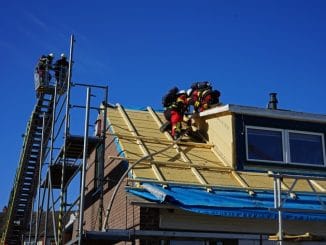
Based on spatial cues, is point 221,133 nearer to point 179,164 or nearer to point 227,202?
point 179,164

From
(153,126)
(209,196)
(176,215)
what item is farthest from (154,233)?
(153,126)

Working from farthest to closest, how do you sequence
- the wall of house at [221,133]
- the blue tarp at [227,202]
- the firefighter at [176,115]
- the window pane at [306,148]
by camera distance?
the firefighter at [176,115] < the window pane at [306,148] < the wall of house at [221,133] < the blue tarp at [227,202]

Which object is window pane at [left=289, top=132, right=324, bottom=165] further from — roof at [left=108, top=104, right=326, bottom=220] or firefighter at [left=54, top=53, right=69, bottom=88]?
firefighter at [left=54, top=53, right=69, bottom=88]

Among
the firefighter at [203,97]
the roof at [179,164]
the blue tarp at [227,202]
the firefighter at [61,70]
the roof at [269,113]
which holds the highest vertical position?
the firefighter at [61,70]

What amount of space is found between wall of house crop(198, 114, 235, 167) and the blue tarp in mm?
1608

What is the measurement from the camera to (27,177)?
60.3ft

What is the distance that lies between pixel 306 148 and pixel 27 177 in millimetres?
9214

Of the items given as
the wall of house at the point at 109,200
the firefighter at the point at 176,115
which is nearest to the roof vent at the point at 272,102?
the firefighter at the point at 176,115

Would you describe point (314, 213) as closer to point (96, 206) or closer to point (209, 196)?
point (209, 196)

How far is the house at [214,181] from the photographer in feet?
35.2

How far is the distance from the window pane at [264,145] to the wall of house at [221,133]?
51 cm

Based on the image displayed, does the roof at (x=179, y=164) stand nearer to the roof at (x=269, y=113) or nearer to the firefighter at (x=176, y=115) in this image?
the roof at (x=269, y=113)

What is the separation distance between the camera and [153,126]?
1509 centimetres

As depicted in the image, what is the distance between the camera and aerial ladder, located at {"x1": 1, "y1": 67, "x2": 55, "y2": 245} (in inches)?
711
